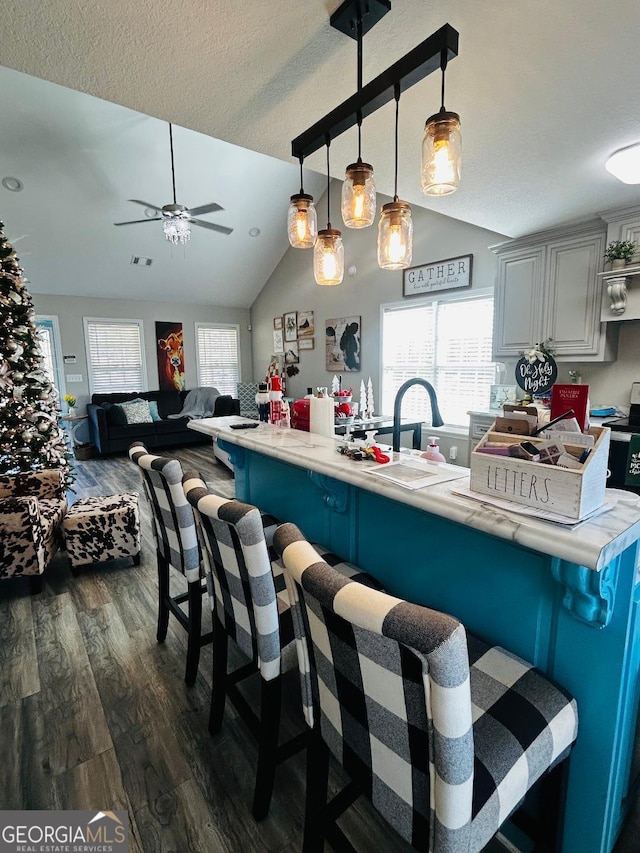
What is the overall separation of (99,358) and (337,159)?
6232 millimetres

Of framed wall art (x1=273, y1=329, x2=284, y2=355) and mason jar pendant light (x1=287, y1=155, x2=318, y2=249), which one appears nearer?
mason jar pendant light (x1=287, y1=155, x2=318, y2=249)

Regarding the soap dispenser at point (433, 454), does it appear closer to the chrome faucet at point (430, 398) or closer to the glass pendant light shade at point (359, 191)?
the chrome faucet at point (430, 398)

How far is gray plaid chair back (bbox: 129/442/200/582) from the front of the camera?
160 cm

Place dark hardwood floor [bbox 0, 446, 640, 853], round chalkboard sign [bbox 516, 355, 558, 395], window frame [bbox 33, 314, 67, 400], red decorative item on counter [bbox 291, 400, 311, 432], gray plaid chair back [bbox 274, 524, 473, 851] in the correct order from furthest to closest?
window frame [bbox 33, 314, 67, 400] → round chalkboard sign [bbox 516, 355, 558, 395] → red decorative item on counter [bbox 291, 400, 311, 432] → dark hardwood floor [bbox 0, 446, 640, 853] → gray plaid chair back [bbox 274, 524, 473, 851]

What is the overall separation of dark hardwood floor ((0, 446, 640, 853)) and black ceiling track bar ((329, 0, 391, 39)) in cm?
268

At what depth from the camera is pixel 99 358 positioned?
284 inches

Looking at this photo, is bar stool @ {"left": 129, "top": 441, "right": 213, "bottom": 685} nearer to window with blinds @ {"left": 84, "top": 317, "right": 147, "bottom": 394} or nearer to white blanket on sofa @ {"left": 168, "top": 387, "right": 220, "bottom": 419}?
white blanket on sofa @ {"left": 168, "top": 387, "right": 220, "bottom": 419}

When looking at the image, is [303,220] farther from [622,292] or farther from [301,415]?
[622,292]

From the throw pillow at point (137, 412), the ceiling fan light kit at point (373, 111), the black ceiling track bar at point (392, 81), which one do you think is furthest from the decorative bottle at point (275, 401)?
the throw pillow at point (137, 412)

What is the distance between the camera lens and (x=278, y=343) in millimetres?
8039

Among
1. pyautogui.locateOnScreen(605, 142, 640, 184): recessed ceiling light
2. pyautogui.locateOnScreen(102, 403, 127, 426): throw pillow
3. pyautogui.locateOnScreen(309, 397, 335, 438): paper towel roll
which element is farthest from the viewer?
pyautogui.locateOnScreen(102, 403, 127, 426): throw pillow

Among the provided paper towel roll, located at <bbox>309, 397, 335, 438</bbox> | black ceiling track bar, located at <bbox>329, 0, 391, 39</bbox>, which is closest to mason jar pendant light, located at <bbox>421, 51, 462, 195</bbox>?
black ceiling track bar, located at <bbox>329, 0, 391, 39</bbox>

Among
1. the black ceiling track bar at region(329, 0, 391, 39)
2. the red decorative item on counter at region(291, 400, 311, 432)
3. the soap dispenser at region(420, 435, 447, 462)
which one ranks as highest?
the black ceiling track bar at region(329, 0, 391, 39)

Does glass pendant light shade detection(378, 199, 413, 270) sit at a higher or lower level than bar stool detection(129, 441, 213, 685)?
higher
